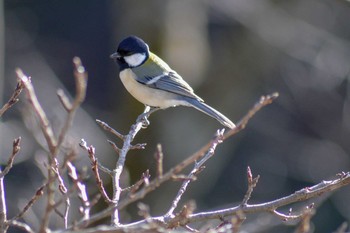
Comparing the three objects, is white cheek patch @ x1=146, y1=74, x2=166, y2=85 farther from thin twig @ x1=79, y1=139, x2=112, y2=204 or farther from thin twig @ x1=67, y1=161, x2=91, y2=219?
thin twig @ x1=67, y1=161, x2=91, y2=219

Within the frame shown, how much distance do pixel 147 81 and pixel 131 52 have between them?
0.78 feet

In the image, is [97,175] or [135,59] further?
[135,59]

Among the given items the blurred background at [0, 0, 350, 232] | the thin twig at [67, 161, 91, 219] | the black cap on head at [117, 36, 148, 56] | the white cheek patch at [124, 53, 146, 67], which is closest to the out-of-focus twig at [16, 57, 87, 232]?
the thin twig at [67, 161, 91, 219]

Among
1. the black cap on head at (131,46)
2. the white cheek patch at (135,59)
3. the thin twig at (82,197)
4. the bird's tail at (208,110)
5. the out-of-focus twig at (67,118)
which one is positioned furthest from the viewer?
the white cheek patch at (135,59)

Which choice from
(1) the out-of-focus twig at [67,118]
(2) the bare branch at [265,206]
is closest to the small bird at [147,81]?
(2) the bare branch at [265,206]

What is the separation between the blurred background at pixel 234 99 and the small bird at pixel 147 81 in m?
3.39

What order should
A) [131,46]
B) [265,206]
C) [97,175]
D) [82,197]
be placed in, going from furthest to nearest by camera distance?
[131,46] → [97,175] → [265,206] → [82,197]

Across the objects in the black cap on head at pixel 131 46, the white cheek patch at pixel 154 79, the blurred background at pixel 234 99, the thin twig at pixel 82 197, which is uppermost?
the thin twig at pixel 82 197

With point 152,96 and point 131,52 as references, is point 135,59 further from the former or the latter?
point 152,96

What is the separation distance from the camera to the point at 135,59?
16.3 ft

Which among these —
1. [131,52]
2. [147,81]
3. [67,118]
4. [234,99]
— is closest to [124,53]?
[131,52]

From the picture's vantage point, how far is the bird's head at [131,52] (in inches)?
190

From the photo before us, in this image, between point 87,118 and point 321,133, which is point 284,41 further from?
point 87,118

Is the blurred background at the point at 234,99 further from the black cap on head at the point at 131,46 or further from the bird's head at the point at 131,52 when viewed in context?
the black cap on head at the point at 131,46
